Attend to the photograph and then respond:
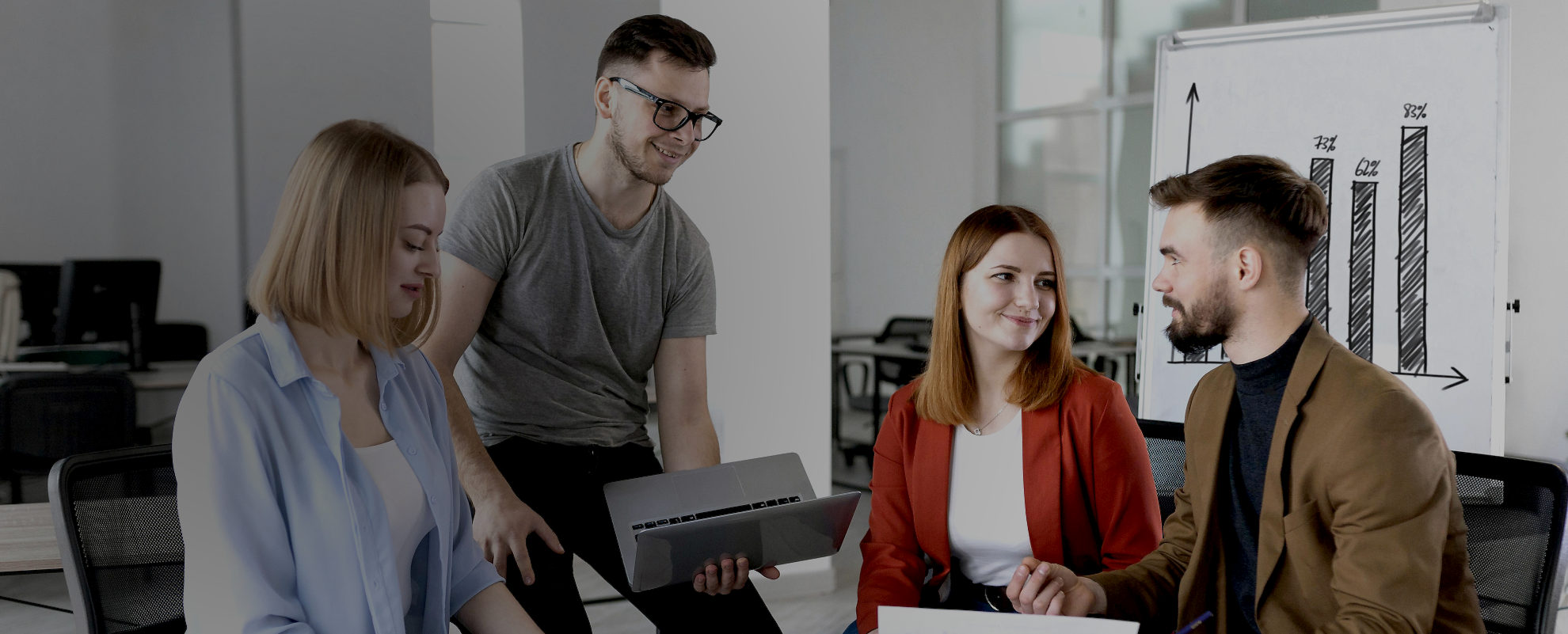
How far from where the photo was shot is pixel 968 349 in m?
1.79

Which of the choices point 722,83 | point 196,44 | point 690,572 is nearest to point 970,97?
point 722,83

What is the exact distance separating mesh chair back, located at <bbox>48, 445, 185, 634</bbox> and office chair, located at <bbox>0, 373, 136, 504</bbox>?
265 centimetres

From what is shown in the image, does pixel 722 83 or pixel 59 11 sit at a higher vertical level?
pixel 59 11

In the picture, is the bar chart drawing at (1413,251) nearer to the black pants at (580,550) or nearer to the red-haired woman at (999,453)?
the red-haired woman at (999,453)

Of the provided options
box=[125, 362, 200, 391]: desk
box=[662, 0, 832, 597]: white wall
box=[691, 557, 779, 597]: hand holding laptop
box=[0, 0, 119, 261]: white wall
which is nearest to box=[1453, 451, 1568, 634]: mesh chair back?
box=[691, 557, 779, 597]: hand holding laptop

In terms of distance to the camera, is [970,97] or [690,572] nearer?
[690,572]

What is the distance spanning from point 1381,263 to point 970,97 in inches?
161

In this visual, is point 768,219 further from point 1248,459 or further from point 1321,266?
point 1248,459

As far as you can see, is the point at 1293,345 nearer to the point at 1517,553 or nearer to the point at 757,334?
the point at 1517,553

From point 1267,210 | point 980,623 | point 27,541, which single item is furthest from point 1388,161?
point 27,541

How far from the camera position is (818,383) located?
12.0 ft

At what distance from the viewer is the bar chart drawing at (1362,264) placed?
2.92m

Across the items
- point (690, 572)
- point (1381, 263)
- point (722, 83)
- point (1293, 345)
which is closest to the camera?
point (1293, 345)

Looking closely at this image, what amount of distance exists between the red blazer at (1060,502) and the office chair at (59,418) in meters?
3.18
